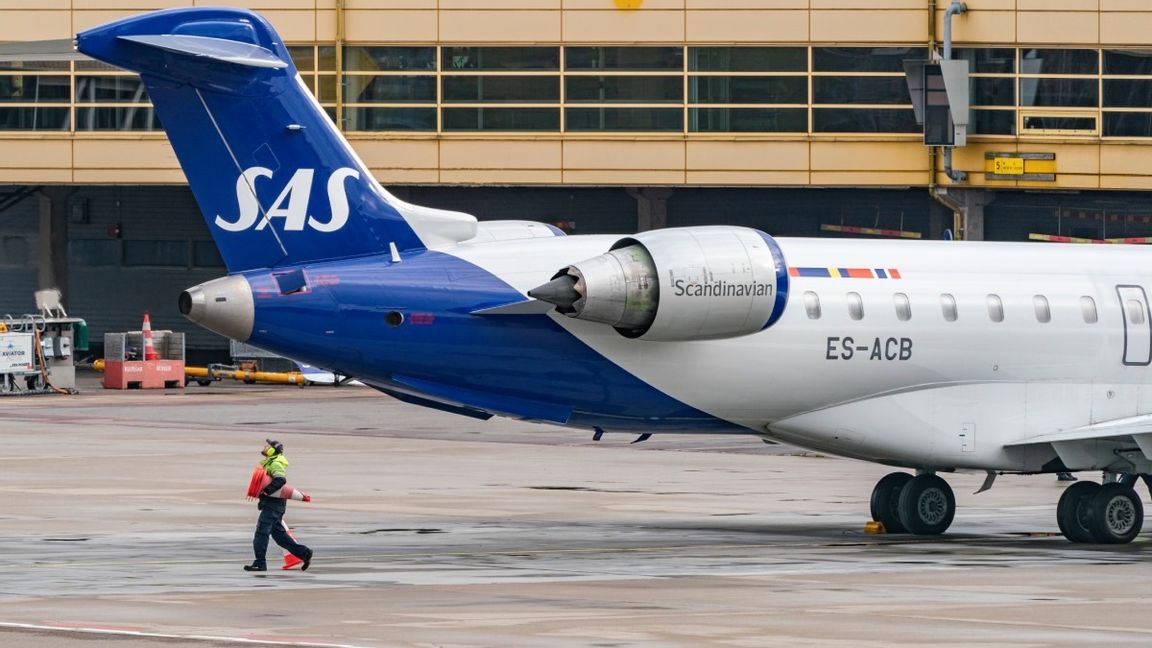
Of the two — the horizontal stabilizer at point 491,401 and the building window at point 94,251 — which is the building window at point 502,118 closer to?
the building window at point 94,251

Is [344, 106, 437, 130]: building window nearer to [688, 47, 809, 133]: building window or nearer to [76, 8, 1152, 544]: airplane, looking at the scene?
[688, 47, 809, 133]: building window

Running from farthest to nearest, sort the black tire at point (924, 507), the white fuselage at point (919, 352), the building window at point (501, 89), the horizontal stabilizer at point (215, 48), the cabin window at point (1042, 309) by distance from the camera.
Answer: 1. the building window at point (501, 89)
2. the black tire at point (924, 507)
3. the cabin window at point (1042, 309)
4. the white fuselage at point (919, 352)
5. the horizontal stabilizer at point (215, 48)

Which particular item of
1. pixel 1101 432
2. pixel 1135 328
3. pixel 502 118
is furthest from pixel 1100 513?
pixel 502 118

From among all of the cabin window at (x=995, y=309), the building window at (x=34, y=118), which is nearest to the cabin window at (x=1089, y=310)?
the cabin window at (x=995, y=309)

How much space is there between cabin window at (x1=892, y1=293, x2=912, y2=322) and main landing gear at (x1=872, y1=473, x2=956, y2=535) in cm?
291

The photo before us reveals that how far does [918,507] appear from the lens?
29.3m

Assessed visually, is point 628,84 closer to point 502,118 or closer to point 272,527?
point 502,118

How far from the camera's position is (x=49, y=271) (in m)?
72.3

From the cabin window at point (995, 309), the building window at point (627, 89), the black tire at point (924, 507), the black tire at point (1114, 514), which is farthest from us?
the building window at point (627, 89)

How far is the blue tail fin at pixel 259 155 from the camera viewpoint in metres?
25.5

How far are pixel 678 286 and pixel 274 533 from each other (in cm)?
602

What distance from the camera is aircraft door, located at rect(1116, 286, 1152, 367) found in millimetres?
28875

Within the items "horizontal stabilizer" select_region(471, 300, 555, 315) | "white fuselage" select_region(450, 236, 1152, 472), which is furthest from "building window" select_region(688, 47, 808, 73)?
"horizontal stabilizer" select_region(471, 300, 555, 315)

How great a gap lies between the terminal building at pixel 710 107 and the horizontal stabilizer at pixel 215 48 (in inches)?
1454
